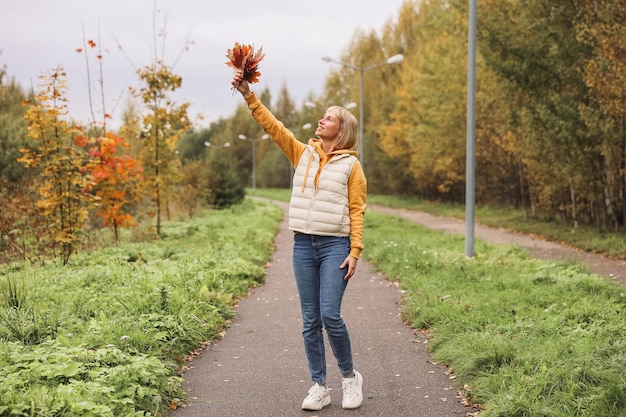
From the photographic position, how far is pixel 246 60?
4.32 metres

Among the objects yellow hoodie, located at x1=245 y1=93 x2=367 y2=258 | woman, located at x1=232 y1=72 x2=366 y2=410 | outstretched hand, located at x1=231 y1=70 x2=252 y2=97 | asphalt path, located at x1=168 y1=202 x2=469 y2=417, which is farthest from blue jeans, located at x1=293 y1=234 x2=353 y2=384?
outstretched hand, located at x1=231 y1=70 x2=252 y2=97

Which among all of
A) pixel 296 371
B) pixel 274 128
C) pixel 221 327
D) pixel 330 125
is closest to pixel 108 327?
pixel 296 371

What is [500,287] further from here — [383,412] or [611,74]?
[611,74]

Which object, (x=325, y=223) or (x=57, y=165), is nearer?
(x=325, y=223)

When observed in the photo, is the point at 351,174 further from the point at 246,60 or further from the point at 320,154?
the point at 246,60

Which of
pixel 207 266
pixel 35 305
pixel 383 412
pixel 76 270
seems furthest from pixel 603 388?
pixel 76 270

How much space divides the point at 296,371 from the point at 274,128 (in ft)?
7.36

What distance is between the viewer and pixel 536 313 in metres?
6.91

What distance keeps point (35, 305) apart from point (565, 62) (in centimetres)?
1475

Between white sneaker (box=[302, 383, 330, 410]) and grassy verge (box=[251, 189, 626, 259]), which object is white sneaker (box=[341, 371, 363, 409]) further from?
grassy verge (box=[251, 189, 626, 259])

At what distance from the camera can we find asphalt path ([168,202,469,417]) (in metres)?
4.67

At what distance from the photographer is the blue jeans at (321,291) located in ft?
14.6

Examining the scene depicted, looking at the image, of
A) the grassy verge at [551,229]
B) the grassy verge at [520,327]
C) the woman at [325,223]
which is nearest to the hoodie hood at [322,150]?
the woman at [325,223]

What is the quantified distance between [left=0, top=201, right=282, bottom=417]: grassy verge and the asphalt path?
0.83 feet
